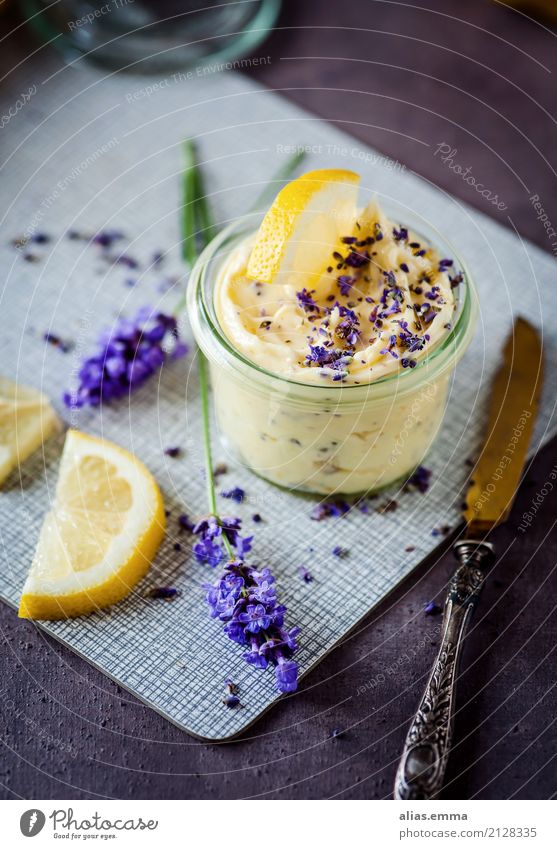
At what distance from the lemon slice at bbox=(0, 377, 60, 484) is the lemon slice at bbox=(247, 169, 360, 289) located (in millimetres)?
584

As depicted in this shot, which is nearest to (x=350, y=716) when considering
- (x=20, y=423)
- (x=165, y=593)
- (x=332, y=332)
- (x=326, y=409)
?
(x=165, y=593)

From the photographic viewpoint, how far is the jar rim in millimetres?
1734

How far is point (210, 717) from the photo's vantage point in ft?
5.46

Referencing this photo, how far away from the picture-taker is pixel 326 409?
5.73ft

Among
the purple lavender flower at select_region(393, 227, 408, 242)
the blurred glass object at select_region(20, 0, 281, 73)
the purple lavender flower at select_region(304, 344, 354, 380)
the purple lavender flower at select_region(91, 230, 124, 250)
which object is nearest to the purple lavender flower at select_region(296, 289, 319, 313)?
the purple lavender flower at select_region(304, 344, 354, 380)

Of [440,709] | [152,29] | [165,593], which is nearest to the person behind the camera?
[440,709]

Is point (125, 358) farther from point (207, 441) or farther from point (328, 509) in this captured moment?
point (328, 509)

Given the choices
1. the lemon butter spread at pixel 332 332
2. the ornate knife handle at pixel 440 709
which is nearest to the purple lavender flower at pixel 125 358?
the lemon butter spread at pixel 332 332

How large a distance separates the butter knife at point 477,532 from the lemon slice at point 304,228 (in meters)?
0.54

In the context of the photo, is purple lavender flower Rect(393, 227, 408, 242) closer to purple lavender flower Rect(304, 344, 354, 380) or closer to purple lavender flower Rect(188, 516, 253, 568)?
purple lavender flower Rect(304, 344, 354, 380)

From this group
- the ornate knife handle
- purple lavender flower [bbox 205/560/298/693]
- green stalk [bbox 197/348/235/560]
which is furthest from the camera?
green stalk [bbox 197/348/235/560]

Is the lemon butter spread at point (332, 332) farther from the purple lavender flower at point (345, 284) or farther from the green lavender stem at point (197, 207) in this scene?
the green lavender stem at point (197, 207)

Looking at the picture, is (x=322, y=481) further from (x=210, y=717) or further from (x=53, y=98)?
(x=53, y=98)

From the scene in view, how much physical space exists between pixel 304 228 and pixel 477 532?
69cm
